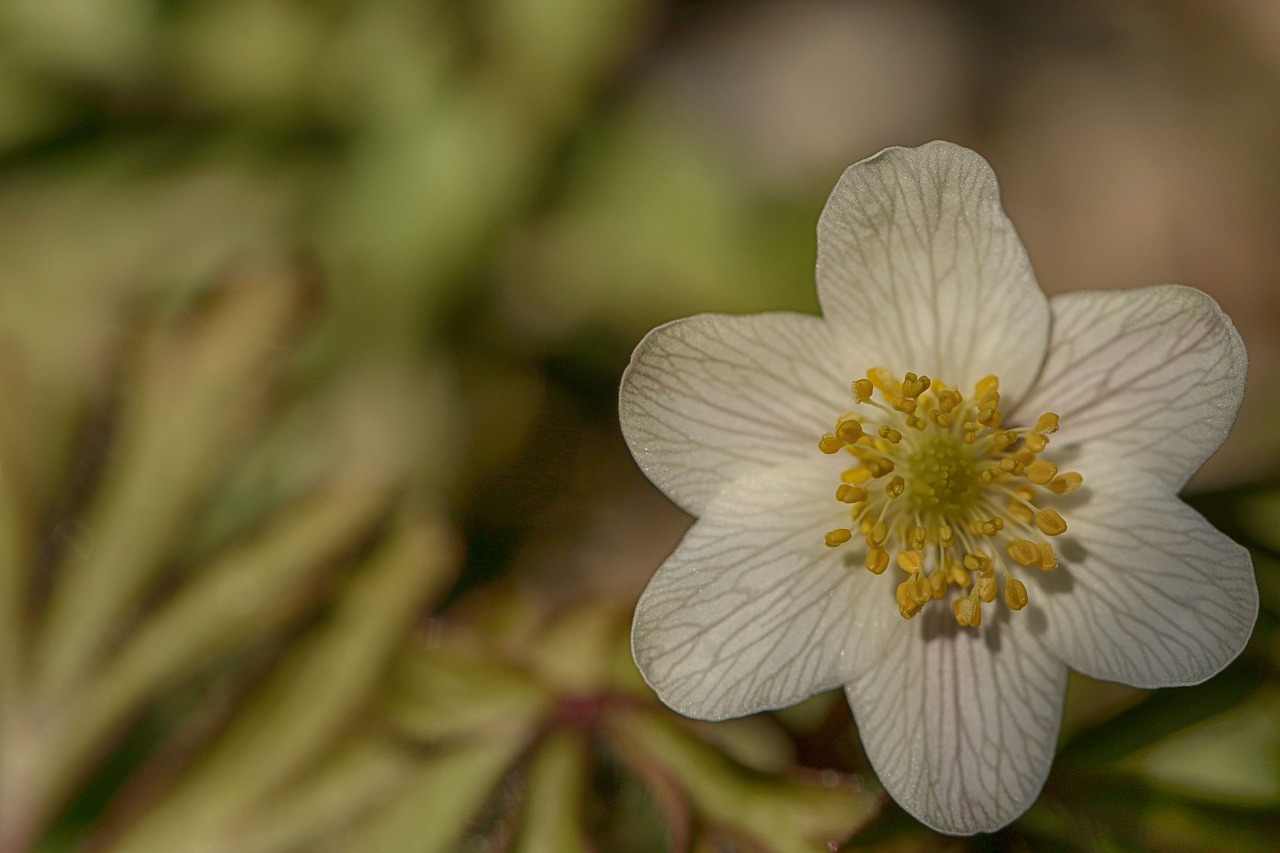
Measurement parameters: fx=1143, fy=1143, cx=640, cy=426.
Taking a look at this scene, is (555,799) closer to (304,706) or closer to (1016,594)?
(304,706)

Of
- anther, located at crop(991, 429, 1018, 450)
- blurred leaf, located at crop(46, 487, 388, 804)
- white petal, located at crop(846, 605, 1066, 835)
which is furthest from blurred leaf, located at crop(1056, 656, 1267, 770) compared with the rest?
blurred leaf, located at crop(46, 487, 388, 804)

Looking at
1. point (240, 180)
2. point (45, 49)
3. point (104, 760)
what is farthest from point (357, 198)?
point (104, 760)

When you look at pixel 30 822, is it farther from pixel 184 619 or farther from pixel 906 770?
pixel 906 770

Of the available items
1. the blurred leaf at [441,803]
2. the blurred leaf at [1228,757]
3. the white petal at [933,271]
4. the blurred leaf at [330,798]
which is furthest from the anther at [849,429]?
the blurred leaf at [330,798]

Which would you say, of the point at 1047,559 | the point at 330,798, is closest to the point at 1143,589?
the point at 1047,559

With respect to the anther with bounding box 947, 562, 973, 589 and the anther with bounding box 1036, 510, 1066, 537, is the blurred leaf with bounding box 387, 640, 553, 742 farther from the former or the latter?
the anther with bounding box 1036, 510, 1066, 537

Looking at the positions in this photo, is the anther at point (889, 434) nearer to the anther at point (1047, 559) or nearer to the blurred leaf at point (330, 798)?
the anther at point (1047, 559)
